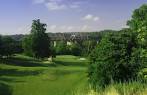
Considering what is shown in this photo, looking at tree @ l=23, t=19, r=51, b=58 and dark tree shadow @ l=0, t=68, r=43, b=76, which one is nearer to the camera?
dark tree shadow @ l=0, t=68, r=43, b=76

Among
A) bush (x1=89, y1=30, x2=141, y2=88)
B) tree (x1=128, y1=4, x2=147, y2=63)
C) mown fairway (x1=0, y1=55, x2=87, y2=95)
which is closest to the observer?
tree (x1=128, y1=4, x2=147, y2=63)

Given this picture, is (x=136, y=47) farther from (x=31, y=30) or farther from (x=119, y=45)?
(x=31, y=30)

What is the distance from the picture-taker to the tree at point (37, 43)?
113500 millimetres

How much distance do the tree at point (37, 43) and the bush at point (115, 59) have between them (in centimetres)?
5895

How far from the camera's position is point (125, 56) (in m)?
51.4

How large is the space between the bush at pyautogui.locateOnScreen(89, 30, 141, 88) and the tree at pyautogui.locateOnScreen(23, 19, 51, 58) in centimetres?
5895

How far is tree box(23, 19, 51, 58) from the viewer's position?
11350 centimetres

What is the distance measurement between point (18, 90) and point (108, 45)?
15.0 metres

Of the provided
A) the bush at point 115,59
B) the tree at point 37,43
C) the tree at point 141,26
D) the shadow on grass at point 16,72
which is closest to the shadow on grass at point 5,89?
the bush at point 115,59

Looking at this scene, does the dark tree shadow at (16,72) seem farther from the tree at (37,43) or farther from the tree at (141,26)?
the tree at (37,43)

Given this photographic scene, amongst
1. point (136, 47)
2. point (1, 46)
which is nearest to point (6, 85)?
point (136, 47)

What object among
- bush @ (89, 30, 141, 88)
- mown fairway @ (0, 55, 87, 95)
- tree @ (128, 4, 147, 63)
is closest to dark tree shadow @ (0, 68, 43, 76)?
mown fairway @ (0, 55, 87, 95)

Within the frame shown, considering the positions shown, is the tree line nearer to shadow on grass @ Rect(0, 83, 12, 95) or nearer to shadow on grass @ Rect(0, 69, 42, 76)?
shadow on grass @ Rect(0, 83, 12, 95)

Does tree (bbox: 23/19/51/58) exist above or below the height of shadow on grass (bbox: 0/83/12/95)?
above
